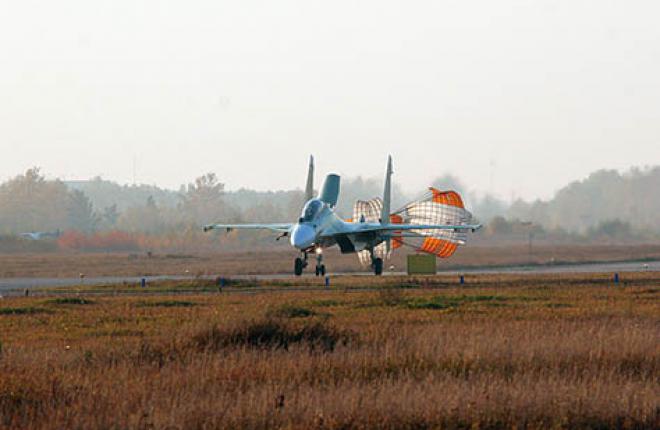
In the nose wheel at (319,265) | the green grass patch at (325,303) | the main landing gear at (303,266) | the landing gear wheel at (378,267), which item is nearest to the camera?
the green grass patch at (325,303)

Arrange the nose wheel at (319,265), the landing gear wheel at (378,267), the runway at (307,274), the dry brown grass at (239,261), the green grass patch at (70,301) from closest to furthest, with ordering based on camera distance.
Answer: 1. the green grass patch at (70,301)
2. the runway at (307,274)
3. the nose wheel at (319,265)
4. the landing gear wheel at (378,267)
5. the dry brown grass at (239,261)

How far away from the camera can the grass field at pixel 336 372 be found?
1330cm

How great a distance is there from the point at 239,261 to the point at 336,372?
65.1 meters

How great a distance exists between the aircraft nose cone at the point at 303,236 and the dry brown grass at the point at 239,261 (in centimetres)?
1395

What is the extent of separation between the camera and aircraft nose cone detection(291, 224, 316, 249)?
51.6m

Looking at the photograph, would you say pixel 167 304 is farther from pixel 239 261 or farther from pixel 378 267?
pixel 239 261

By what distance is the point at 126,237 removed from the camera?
104 metres

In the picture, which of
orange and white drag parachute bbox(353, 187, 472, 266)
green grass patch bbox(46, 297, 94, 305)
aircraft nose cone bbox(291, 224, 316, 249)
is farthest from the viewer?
orange and white drag parachute bbox(353, 187, 472, 266)

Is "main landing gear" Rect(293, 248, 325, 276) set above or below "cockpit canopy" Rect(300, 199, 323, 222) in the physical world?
below

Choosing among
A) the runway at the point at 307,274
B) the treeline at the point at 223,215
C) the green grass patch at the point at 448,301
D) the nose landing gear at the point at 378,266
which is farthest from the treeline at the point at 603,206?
the green grass patch at the point at 448,301

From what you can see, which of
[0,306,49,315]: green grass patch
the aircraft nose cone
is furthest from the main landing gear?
[0,306,49,315]: green grass patch

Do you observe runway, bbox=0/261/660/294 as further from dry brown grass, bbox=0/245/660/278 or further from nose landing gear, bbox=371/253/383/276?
dry brown grass, bbox=0/245/660/278

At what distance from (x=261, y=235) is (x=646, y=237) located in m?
39.3

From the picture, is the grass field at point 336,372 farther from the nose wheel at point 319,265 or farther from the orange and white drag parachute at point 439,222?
the orange and white drag parachute at point 439,222
